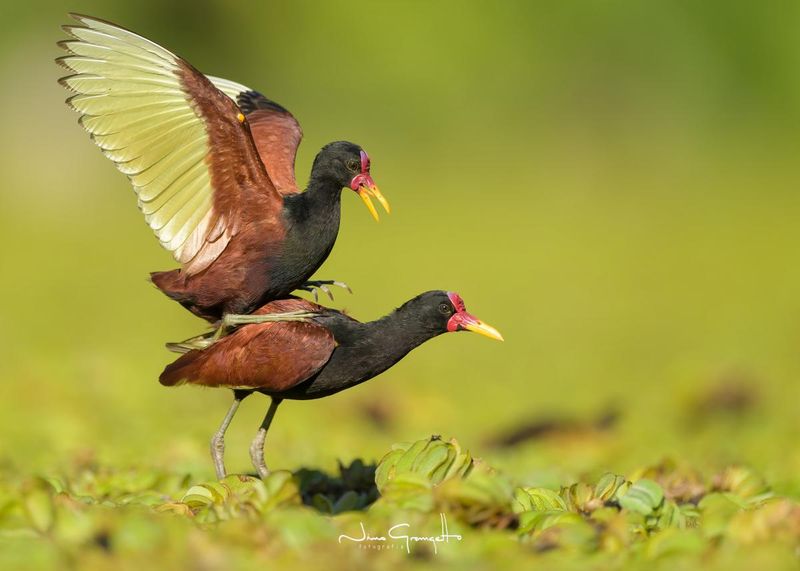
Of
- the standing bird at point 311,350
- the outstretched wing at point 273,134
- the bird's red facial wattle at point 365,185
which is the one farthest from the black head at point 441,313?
the outstretched wing at point 273,134

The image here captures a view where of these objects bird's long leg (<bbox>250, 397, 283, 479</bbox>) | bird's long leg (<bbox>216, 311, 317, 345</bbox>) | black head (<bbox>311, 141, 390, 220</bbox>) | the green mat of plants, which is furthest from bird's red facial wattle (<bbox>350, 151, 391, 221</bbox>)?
the green mat of plants

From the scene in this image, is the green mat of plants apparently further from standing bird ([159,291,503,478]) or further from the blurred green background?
the blurred green background

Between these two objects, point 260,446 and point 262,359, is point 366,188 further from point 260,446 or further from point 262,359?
point 260,446

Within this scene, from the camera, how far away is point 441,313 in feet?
15.9

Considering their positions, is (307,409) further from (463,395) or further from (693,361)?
(693,361)

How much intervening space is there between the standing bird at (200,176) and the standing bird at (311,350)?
0.58 feet

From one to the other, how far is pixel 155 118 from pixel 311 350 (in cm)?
96

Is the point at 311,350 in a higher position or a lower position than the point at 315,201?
lower

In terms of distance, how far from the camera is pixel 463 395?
8.24 metres

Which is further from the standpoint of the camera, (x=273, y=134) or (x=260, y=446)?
(x=273, y=134)

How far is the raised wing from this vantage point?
4.57 meters

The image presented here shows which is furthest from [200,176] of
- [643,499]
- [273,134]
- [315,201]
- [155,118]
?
[643,499]

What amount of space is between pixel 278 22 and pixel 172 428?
13.1 meters

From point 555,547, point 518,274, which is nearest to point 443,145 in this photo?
point 518,274
